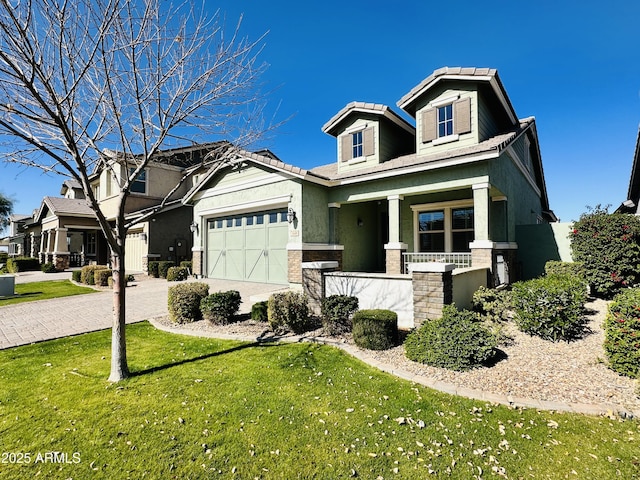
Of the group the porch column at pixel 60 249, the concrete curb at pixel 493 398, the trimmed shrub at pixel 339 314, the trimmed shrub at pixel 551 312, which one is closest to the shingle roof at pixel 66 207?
the porch column at pixel 60 249

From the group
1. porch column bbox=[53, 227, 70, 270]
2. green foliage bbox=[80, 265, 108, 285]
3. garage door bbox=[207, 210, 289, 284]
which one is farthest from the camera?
porch column bbox=[53, 227, 70, 270]

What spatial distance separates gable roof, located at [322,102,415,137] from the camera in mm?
12047

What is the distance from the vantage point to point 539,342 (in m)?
5.54

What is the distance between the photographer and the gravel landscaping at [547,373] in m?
3.82

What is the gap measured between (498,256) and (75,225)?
87.6 feet

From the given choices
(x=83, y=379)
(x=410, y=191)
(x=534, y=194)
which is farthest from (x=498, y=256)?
(x=83, y=379)

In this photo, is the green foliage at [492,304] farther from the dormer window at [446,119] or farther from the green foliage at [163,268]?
the green foliage at [163,268]

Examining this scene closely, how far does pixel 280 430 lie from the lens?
3.25 meters

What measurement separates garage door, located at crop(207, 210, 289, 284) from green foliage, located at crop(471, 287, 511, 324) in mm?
7016

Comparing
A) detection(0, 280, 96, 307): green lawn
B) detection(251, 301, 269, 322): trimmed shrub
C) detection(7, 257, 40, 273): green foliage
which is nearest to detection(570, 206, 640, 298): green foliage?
detection(251, 301, 269, 322): trimmed shrub

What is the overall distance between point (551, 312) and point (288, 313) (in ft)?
16.8

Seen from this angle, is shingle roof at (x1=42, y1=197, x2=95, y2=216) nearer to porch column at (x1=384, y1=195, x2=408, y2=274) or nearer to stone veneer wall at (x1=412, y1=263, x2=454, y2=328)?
porch column at (x1=384, y1=195, x2=408, y2=274)

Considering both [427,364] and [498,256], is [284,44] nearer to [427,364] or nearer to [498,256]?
[427,364]

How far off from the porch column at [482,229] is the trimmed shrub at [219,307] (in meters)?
7.22
